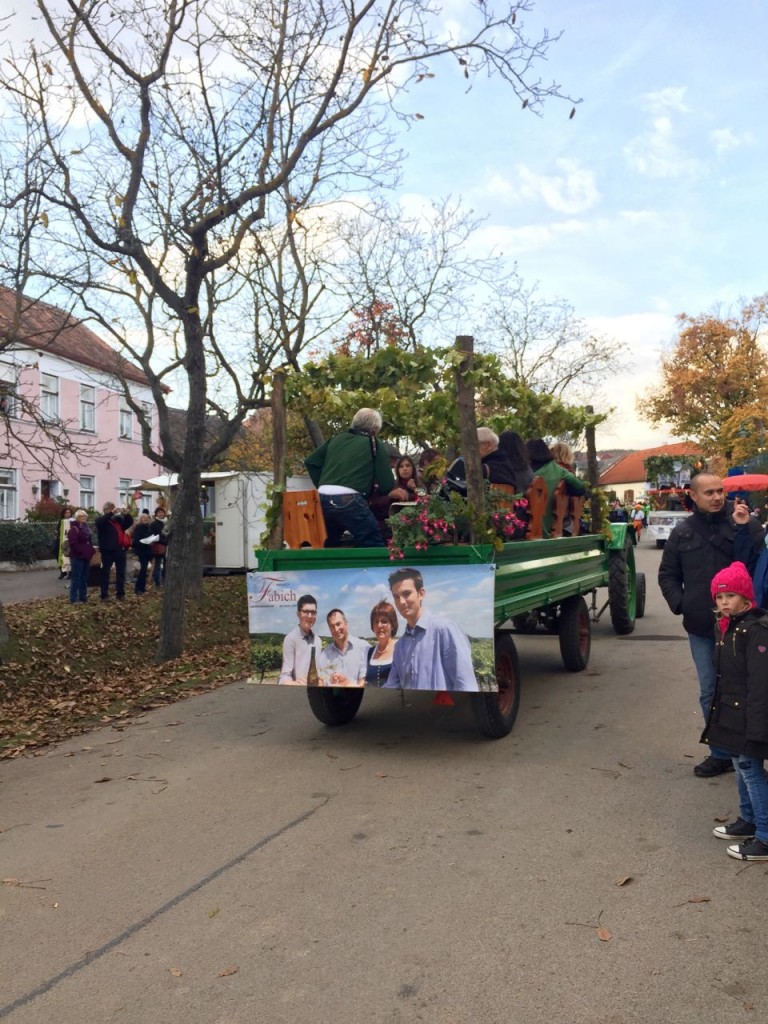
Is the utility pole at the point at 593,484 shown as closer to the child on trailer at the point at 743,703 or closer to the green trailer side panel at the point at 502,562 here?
the green trailer side panel at the point at 502,562

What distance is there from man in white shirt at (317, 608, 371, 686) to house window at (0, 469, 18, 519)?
26.5 meters

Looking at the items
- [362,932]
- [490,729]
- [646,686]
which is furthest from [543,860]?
[646,686]

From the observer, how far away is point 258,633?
6660 mm

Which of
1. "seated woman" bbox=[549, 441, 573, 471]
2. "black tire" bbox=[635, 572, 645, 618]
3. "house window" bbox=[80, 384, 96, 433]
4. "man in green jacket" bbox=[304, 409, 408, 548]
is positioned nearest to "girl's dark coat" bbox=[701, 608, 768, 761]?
"man in green jacket" bbox=[304, 409, 408, 548]

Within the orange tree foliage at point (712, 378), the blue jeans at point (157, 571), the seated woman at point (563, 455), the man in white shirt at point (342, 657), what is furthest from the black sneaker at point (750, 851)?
the orange tree foliage at point (712, 378)

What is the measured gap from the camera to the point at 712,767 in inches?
221

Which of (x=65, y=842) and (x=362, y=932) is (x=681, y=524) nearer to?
(x=362, y=932)

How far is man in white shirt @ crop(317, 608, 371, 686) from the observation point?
247 inches

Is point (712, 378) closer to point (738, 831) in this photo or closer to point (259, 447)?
point (259, 447)

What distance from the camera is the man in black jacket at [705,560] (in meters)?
5.57

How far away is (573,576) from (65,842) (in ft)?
18.3

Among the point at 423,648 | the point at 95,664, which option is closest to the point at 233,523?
the point at 95,664

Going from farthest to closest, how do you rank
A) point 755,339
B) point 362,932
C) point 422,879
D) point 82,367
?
point 755,339 < point 82,367 < point 422,879 < point 362,932

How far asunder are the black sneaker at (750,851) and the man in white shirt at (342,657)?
2.69 meters
